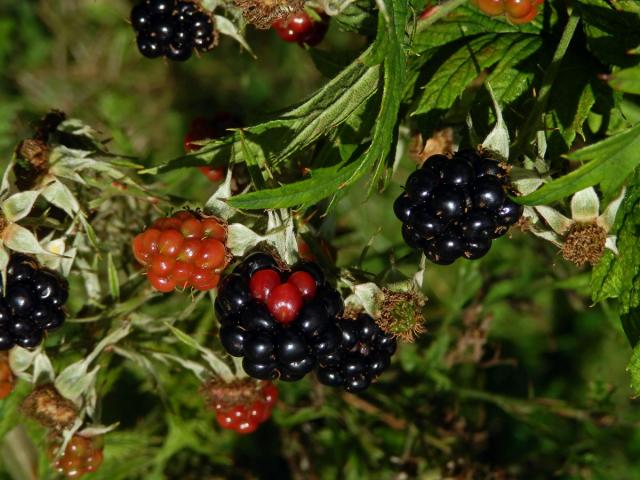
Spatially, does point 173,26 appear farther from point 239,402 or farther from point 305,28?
point 239,402

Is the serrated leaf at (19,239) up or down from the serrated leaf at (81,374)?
up

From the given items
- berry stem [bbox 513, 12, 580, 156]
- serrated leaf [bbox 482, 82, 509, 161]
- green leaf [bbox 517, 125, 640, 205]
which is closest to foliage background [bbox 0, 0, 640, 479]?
berry stem [bbox 513, 12, 580, 156]

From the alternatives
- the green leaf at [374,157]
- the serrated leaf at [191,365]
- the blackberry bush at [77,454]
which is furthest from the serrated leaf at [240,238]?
the blackberry bush at [77,454]

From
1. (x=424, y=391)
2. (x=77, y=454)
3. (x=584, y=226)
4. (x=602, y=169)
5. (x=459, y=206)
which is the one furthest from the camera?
(x=424, y=391)

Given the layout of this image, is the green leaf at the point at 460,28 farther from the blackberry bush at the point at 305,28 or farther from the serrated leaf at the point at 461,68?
the blackberry bush at the point at 305,28

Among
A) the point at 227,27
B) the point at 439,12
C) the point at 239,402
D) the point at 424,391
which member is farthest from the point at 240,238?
the point at 424,391

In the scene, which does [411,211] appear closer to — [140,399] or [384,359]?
[384,359]

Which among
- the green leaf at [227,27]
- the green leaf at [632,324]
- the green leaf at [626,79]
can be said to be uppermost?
the green leaf at [626,79]
